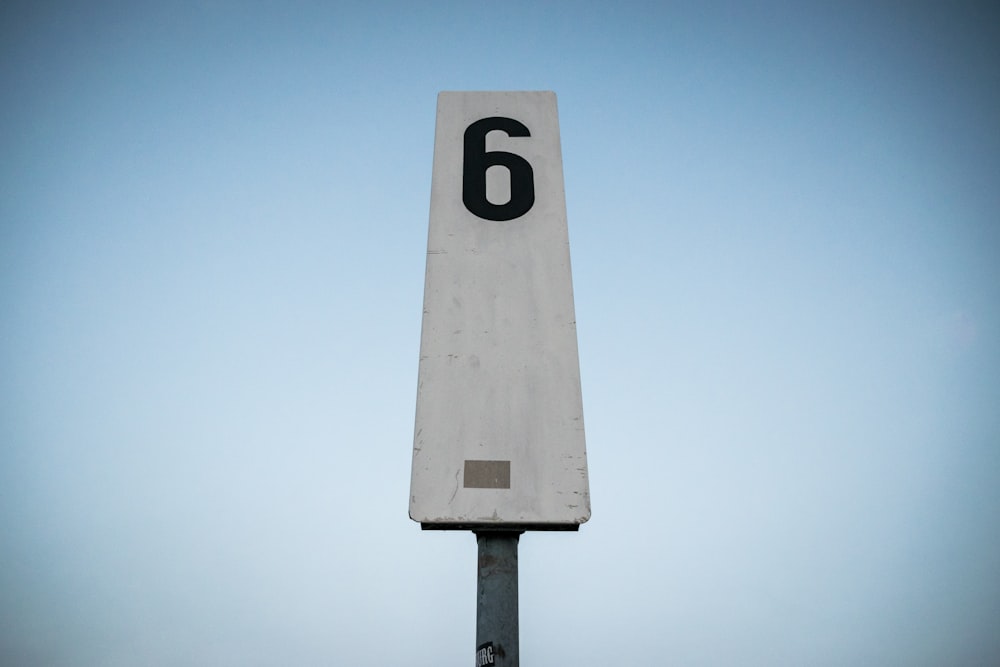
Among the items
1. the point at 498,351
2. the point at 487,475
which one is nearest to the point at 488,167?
the point at 498,351

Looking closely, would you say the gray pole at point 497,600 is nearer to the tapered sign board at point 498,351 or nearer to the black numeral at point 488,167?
the tapered sign board at point 498,351

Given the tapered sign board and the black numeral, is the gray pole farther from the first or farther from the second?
the black numeral

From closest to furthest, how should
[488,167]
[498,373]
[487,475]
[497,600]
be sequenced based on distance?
[497,600]
[487,475]
[498,373]
[488,167]

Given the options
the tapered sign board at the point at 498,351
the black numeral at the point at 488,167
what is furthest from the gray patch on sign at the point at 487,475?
Result: the black numeral at the point at 488,167

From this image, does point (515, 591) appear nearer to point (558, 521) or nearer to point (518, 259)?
point (558, 521)

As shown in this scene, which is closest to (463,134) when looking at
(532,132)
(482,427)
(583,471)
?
(532,132)

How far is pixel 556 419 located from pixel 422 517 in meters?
0.36

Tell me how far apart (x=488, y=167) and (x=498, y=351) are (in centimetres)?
68

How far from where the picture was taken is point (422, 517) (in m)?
1.18

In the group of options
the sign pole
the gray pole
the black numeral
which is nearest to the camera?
the gray pole

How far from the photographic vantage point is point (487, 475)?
1.22 metres

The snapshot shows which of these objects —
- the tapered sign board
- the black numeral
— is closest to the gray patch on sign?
the tapered sign board

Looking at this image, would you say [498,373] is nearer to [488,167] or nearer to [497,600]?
[497,600]

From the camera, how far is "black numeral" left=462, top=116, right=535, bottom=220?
163 centimetres
